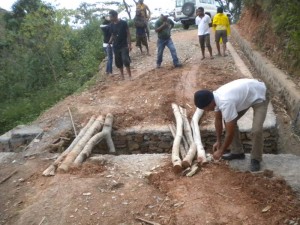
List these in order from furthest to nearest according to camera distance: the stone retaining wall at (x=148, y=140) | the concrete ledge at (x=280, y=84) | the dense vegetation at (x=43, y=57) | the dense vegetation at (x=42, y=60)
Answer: the dense vegetation at (x=42, y=60)
the dense vegetation at (x=43, y=57)
the concrete ledge at (x=280, y=84)
the stone retaining wall at (x=148, y=140)

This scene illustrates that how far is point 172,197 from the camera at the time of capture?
4.21 meters

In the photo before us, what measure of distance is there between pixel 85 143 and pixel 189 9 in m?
15.4

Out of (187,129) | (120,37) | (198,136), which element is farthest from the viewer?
(120,37)

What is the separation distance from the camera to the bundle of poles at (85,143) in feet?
17.1

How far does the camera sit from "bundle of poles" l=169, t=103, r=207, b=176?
4801mm

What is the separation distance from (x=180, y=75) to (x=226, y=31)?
2242 millimetres

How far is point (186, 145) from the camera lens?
5.57 meters

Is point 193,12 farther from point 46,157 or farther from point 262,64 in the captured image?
point 46,157

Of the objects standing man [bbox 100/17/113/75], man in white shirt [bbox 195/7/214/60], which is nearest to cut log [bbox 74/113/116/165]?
standing man [bbox 100/17/113/75]

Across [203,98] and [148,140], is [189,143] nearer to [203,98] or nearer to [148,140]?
[148,140]

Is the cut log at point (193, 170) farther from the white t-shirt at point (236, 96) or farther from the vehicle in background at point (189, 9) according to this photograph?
the vehicle in background at point (189, 9)

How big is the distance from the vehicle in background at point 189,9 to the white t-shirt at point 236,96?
16.2 m

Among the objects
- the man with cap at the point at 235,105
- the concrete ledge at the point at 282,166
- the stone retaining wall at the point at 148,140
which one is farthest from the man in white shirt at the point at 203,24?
the man with cap at the point at 235,105

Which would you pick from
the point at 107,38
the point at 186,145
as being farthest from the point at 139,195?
the point at 107,38
